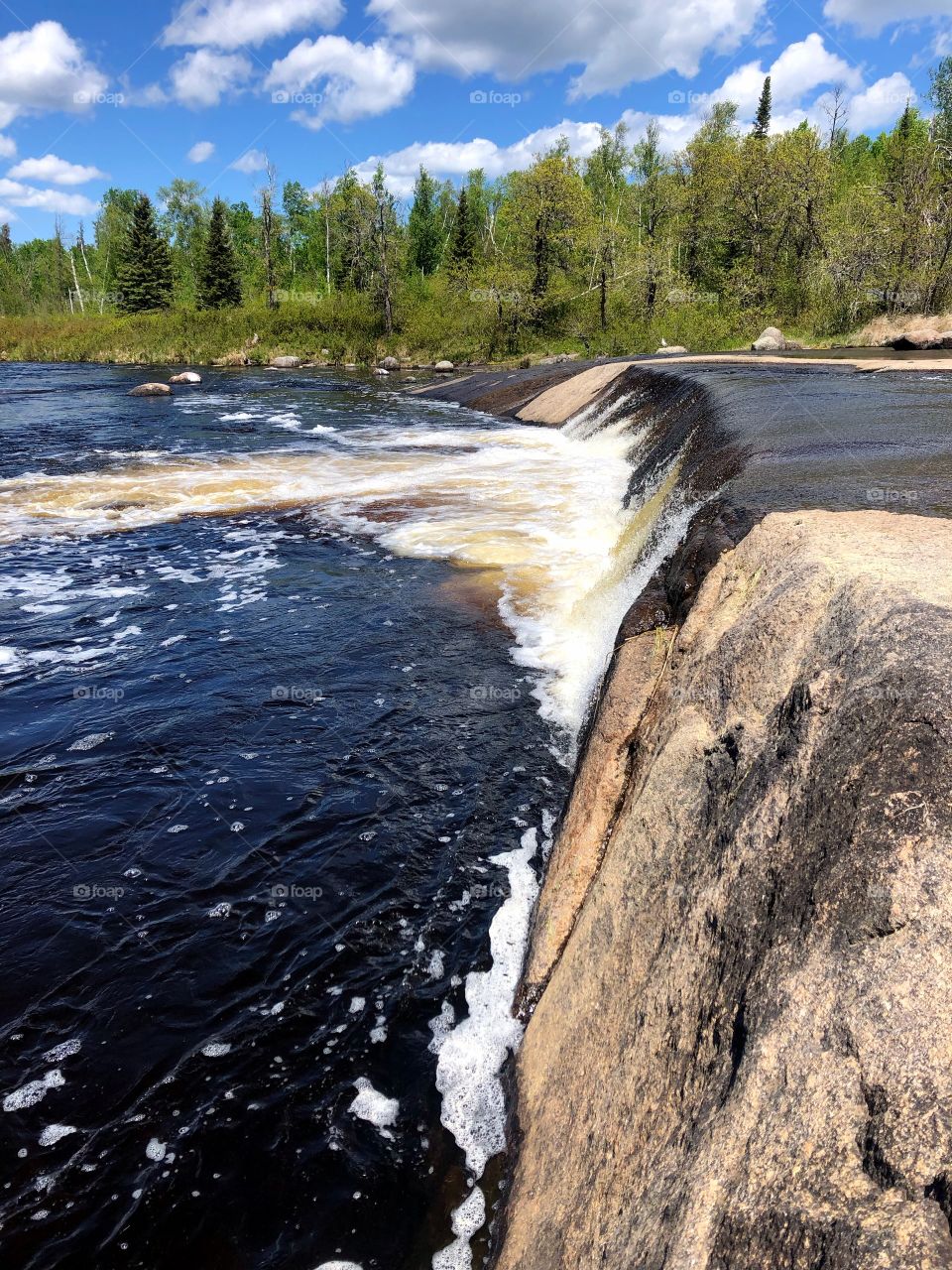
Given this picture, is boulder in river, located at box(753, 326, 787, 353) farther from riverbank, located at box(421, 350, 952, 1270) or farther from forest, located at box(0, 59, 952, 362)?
riverbank, located at box(421, 350, 952, 1270)

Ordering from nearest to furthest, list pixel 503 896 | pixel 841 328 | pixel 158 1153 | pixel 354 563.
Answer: pixel 158 1153 < pixel 503 896 < pixel 354 563 < pixel 841 328

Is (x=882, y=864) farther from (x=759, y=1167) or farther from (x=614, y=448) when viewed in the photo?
(x=614, y=448)

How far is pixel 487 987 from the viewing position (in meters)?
3.91

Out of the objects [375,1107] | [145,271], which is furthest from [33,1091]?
[145,271]

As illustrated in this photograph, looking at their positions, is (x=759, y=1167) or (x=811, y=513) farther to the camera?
(x=811, y=513)

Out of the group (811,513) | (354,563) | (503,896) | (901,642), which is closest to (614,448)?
(354,563)

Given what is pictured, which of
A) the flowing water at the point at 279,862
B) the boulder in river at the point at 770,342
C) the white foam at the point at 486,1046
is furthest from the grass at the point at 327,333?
the white foam at the point at 486,1046

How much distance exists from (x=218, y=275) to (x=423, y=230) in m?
20.7

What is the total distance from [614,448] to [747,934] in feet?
49.7

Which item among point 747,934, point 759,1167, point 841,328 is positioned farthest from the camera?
point 841,328

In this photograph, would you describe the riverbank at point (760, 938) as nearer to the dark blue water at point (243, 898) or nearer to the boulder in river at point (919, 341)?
the dark blue water at point (243, 898)

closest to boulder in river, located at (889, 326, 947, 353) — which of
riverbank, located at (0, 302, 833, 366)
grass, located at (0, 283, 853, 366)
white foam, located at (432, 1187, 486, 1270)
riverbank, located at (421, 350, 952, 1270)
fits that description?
grass, located at (0, 283, 853, 366)

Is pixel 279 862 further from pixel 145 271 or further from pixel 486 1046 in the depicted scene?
pixel 145 271

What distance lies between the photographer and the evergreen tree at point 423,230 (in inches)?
2862
